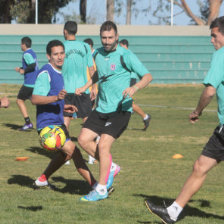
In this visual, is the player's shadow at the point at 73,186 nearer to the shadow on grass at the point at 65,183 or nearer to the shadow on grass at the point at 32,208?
the shadow on grass at the point at 65,183

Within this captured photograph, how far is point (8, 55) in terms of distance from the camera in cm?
3078

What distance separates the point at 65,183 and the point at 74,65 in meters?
2.77

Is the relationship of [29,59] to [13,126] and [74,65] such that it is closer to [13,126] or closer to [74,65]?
[13,126]

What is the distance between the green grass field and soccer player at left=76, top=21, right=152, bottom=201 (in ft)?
2.08

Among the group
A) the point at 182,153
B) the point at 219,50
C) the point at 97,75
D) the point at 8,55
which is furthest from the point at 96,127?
the point at 8,55

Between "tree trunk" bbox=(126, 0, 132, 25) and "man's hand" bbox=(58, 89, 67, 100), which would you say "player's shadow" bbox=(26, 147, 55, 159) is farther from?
"tree trunk" bbox=(126, 0, 132, 25)

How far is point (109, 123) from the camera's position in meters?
7.77

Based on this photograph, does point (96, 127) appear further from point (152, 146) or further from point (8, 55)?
point (8, 55)

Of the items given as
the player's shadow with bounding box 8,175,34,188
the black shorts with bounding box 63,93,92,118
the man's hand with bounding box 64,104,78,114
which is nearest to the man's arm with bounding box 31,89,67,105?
the man's hand with bounding box 64,104,78,114

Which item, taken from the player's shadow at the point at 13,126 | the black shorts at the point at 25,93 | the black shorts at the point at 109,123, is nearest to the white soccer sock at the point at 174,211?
the black shorts at the point at 109,123

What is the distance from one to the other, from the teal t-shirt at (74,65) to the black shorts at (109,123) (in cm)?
290

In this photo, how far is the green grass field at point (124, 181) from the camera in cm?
680

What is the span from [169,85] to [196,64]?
6.58 ft

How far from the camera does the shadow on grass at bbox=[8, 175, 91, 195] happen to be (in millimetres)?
8203
